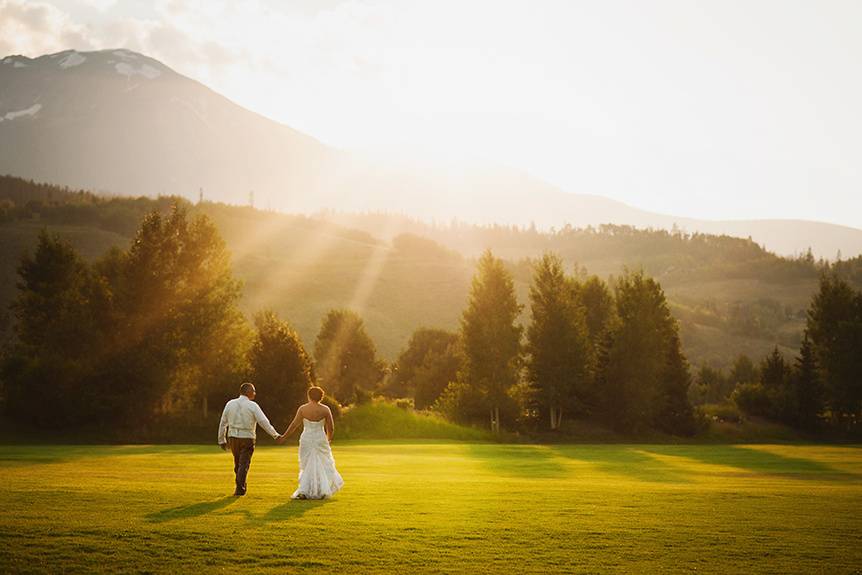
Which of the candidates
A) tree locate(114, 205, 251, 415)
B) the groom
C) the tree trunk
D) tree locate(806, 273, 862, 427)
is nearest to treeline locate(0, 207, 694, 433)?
tree locate(114, 205, 251, 415)

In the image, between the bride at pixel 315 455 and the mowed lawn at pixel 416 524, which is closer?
the mowed lawn at pixel 416 524

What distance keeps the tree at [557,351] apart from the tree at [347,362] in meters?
32.6

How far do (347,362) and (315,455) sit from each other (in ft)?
A: 242

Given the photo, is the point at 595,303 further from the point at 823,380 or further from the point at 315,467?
the point at 315,467

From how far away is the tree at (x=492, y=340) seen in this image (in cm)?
5772

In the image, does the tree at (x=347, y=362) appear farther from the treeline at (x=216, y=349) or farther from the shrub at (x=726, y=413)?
the shrub at (x=726, y=413)

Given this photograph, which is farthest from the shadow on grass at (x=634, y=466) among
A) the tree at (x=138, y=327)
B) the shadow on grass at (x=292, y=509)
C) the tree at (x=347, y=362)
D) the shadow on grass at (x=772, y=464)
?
the tree at (x=347, y=362)

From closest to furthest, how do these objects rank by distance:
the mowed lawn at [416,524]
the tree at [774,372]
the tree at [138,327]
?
1. the mowed lawn at [416,524]
2. the tree at [138,327]
3. the tree at [774,372]

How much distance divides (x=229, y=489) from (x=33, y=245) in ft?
489

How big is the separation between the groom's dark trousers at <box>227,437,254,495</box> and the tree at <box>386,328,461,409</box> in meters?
64.0

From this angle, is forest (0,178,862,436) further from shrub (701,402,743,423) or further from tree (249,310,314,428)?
shrub (701,402,743,423)

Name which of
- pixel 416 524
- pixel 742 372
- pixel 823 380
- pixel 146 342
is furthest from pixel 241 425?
pixel 742 372

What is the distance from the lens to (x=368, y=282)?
189 m

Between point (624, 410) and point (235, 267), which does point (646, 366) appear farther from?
point (235, 267)
